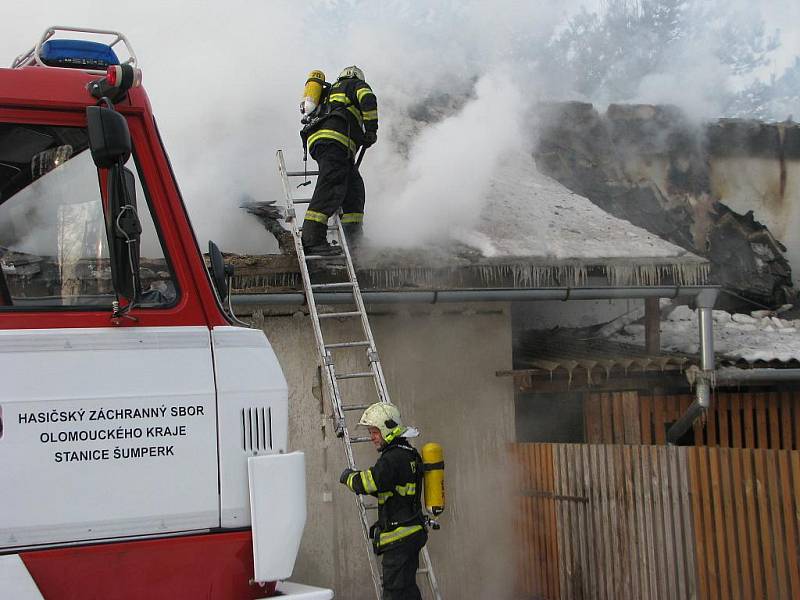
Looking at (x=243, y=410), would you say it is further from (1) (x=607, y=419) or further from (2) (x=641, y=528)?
(1) (x=607, y=419)

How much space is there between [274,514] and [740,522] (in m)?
3.55

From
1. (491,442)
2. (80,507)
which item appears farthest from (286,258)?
(80,507)

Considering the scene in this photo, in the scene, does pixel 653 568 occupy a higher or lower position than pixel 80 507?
lower

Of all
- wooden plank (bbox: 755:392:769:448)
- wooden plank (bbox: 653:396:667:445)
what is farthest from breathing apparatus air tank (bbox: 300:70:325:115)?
wooden plank (bbox: 755:392:769:448)

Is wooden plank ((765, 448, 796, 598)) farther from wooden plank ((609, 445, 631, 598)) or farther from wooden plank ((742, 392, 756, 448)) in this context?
wooden plank ((742, 392, 756, 448))

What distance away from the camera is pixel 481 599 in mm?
7254

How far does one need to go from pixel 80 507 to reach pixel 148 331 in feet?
2.21

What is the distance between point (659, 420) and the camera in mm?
7734

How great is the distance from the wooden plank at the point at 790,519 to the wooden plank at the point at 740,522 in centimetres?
26

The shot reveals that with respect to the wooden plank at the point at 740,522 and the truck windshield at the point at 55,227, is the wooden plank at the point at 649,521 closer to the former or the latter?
the wooden plank at the point at 740,522

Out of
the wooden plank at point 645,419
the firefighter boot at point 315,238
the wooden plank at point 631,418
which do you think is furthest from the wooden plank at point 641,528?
the firefighter boot at point 315,238

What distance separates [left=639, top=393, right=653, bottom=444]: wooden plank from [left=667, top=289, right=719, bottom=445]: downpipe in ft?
0.78

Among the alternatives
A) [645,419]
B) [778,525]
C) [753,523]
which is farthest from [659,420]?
[778,525]

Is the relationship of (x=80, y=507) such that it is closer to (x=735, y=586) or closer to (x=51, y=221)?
(x=51, y=221)
